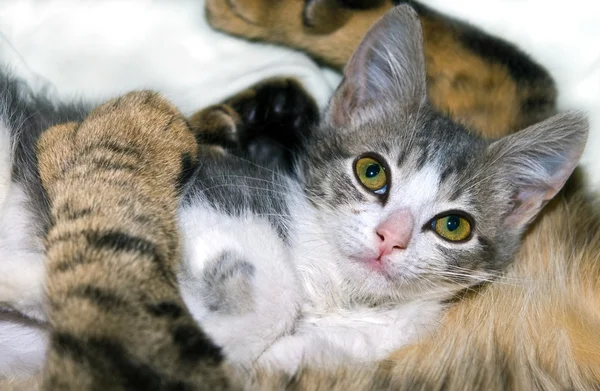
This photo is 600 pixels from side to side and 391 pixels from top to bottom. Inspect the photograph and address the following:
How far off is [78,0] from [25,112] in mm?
619

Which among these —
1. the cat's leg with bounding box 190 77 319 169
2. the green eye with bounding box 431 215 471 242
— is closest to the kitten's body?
the cat's leg with bounding box 190 77 319 169

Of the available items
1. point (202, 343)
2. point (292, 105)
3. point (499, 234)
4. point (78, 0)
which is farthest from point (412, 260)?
point (78, 0)

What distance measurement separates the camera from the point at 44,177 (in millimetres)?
1312

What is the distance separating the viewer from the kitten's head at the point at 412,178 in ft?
4.56

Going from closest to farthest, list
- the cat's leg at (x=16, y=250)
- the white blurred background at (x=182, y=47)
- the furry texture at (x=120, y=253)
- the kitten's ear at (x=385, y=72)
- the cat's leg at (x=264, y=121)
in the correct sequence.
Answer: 1. the furry texture at (x=120, y=253)
2. the cat's leg at (x=16, y=250)
3. the kitten's ear at (x=385, y=72)
4. the cat's leg at (x=264, y=121)
5. the white blurred background at (x=182, y=47)

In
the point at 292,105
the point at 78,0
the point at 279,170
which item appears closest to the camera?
the point at 279,170

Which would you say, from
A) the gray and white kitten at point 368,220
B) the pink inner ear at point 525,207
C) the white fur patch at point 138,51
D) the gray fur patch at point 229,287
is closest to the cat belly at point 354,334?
the gray and white kitten at point 368,220

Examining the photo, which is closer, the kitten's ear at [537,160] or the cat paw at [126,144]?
the cat paw at [126,144]

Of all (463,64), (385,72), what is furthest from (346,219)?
(463,64)

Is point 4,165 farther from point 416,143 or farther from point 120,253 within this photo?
point 416,143

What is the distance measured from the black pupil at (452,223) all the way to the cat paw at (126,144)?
581mm

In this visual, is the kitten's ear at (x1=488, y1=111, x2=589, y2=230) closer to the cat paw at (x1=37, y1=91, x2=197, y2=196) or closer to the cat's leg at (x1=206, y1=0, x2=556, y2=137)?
the cat's leg at (x1=206, y1=0, x2=556, y2=137)

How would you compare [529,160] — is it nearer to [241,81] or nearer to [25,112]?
[241,81]

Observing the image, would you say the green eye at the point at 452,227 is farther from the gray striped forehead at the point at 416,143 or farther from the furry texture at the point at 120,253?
the furry texture at the point at 120,253
